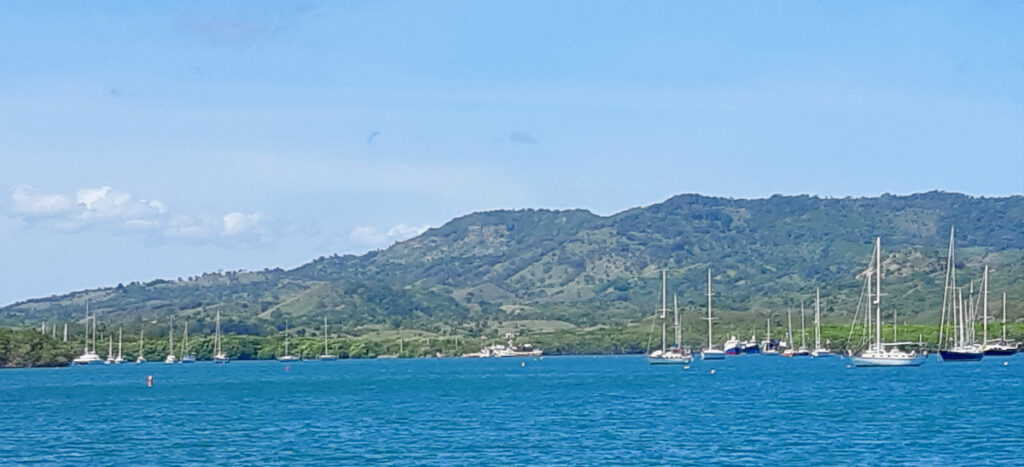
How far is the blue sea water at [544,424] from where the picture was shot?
2292 inches

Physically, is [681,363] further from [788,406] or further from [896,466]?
[896,466]

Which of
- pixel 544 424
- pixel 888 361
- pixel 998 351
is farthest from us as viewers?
pixel 998 351

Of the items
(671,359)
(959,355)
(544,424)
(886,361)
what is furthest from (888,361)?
(544,424)

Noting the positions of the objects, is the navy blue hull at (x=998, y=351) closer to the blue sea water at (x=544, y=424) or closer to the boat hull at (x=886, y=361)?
the boat hull at (x=886, y=361)

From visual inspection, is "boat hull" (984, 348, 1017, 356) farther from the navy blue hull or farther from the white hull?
the white hull

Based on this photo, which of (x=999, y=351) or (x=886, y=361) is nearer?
(x=886, y=361)

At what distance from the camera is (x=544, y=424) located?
246ft

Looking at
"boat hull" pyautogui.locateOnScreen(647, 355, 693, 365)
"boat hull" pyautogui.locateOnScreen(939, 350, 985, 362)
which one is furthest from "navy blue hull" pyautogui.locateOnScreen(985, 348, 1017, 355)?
"boat hull" pyautogui.locateOnScreen(647, 355, 693, 365)

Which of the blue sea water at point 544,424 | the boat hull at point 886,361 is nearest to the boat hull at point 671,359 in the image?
the boat hull at point 886,361

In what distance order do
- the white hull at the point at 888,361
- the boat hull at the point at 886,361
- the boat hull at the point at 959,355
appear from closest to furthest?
the white hull at the point at 888,361
the boat hull at the point at 886,361
the boat hull at the point at 959,355

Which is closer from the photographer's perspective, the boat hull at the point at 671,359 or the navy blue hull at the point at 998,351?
the navy blue hull at the point at 998,351

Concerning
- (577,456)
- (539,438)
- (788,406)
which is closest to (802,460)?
(577,456)

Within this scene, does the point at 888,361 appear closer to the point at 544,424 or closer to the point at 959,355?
the point at 959,355

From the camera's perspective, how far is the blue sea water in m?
58.2
